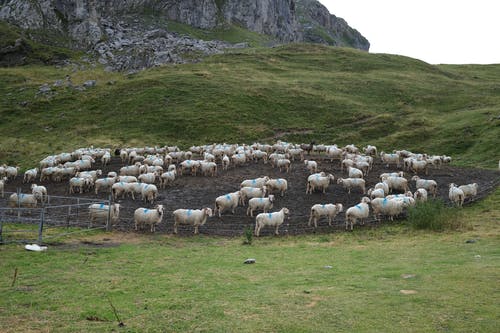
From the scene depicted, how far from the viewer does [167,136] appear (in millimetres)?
60125

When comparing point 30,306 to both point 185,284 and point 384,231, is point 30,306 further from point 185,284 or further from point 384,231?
point 384,231

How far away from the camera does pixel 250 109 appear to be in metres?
68.9

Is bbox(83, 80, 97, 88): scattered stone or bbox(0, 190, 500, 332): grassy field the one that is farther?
bbox(83, 80, 97, 88): scattered stone

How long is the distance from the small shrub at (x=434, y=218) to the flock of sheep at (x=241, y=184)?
1.84m

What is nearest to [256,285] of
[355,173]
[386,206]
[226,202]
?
[226,202]

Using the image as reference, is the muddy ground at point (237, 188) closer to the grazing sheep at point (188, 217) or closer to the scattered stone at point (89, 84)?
the grazing sheep at point (188, 217)

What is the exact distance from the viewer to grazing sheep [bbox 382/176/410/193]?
106ft

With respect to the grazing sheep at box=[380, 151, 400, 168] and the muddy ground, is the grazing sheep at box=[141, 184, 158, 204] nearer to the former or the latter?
the muddy ground

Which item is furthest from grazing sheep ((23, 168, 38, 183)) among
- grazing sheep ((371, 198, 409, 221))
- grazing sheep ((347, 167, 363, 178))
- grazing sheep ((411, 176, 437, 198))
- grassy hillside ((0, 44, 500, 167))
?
grazing sheep ((411, 176, 437, 198))

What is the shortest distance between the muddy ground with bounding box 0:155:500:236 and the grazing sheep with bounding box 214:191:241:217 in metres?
0.49

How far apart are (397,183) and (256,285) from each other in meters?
20.5

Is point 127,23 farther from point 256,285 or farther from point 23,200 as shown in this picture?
point 256,285

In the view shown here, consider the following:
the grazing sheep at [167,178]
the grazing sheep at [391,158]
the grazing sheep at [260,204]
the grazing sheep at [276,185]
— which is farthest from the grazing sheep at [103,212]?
the grazing sheep at [391,158]

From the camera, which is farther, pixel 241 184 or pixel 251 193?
pixel 241 184
